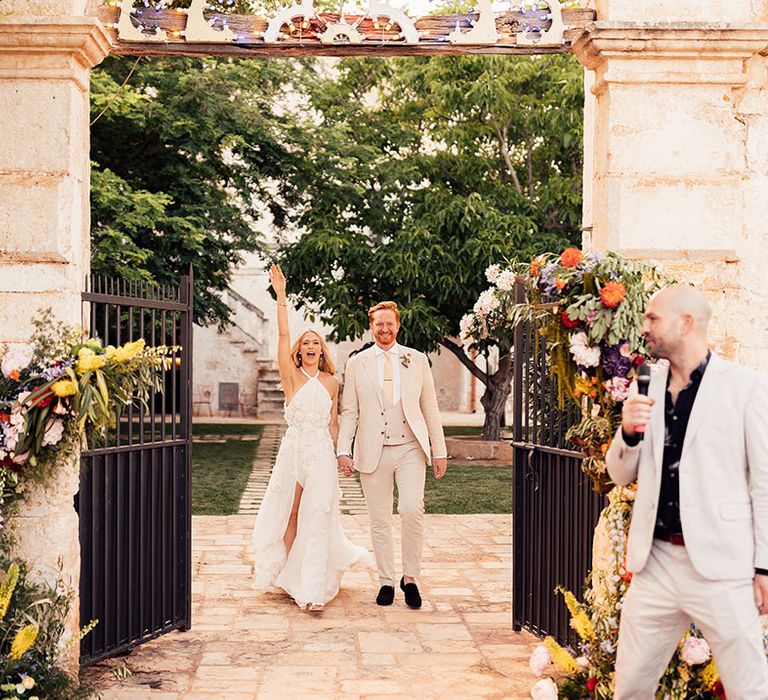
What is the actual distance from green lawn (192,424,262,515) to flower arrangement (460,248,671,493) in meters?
7.49

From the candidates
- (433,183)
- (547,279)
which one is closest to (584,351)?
(547,279)

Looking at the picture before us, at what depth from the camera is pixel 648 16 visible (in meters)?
5.59

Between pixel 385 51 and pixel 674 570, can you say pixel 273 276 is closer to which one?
pixel 385 51

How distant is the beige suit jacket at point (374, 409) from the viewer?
7504 millimetres

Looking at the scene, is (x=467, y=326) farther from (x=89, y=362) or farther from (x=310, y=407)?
(x=89, y=362)

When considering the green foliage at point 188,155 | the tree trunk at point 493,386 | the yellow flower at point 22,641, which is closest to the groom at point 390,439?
the yellow flower at point 22,641

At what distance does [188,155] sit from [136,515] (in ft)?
38.2

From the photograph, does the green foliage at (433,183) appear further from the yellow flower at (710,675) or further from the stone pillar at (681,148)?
the yellow flower at (710,675)

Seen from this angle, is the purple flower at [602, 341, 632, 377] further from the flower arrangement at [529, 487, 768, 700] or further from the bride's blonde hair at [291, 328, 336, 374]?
the bride's blonde hair at [291, 328, 336, 374]

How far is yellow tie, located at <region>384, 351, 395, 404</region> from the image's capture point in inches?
298

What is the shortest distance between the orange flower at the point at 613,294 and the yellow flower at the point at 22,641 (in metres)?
2.94

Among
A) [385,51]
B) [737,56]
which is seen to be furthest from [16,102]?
[737,56]

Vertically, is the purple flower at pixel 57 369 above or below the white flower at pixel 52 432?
above

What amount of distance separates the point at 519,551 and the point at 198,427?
18.7m
